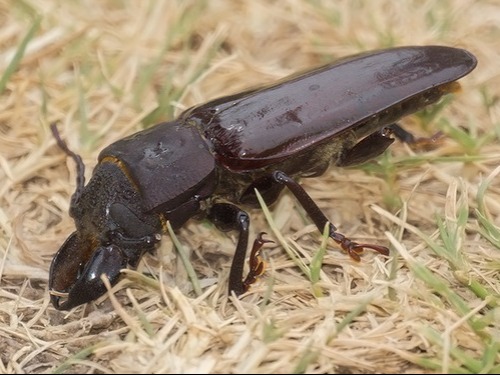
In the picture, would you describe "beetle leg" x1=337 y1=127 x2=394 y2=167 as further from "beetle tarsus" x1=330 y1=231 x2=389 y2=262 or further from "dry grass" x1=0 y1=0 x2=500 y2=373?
"beetle tarsus" x1=330 y1=231 x2=389 y2=262

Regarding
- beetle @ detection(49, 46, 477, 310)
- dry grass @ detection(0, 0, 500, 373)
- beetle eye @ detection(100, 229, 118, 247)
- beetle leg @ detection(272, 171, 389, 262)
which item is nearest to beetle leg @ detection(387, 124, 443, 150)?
dry grass @ detection(0, 0, 500, 373)

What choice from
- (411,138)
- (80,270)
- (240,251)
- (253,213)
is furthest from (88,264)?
(411,138)

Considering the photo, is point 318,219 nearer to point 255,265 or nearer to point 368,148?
point 255,265

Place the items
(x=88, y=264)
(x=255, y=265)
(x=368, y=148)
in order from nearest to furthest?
(x=88, y=264)
(x=255, y=265)
(x=368, y=148)

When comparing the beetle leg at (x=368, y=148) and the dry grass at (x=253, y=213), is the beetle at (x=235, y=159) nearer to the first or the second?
the beetle leg at (x=368, y=148)

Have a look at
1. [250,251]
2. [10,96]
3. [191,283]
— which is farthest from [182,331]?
[10,96]

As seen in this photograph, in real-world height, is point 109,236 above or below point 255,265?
above
